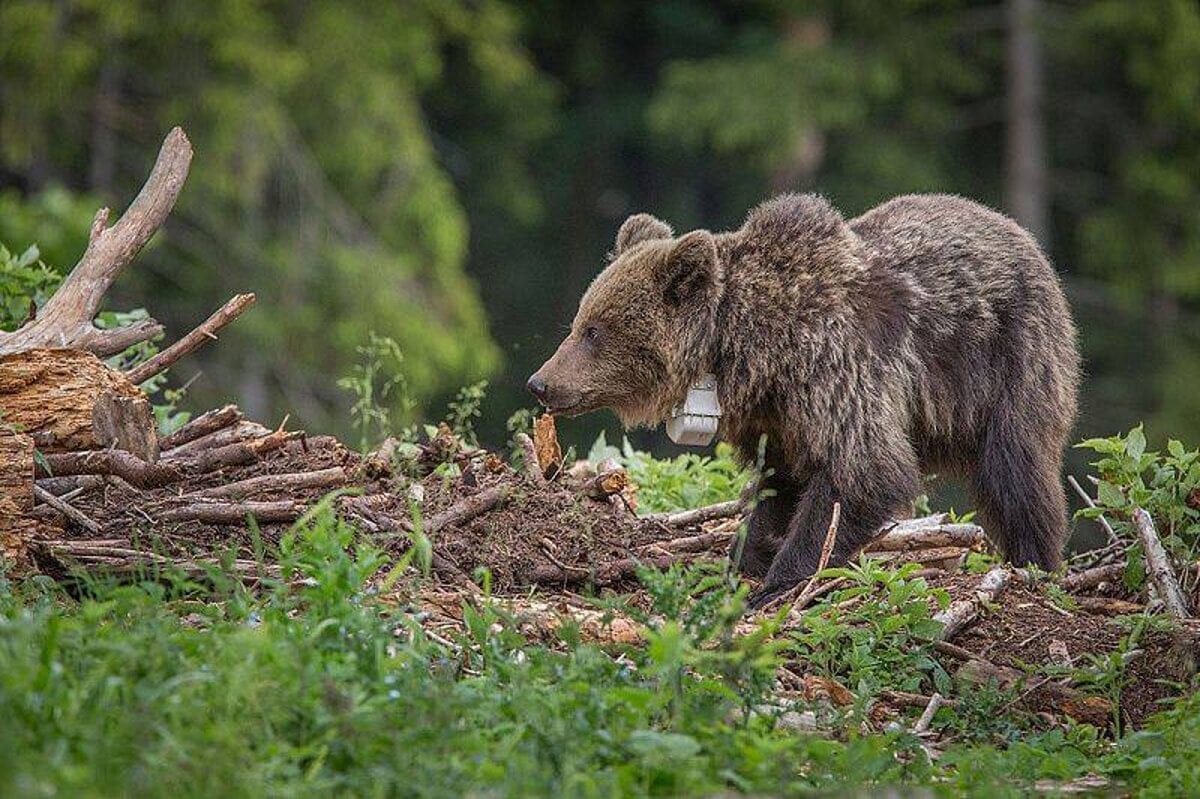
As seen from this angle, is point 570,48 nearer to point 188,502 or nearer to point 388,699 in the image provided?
point 188,502

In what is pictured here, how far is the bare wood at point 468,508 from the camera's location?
5.98 m

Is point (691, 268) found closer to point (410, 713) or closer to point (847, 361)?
point (847, 361)

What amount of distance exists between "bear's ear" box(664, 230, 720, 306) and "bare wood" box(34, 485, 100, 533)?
2.19 m

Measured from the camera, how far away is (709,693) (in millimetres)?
4547

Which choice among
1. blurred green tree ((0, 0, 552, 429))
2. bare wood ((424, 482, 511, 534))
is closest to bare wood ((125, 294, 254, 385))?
bare wood ((424, 482, 511, 534))

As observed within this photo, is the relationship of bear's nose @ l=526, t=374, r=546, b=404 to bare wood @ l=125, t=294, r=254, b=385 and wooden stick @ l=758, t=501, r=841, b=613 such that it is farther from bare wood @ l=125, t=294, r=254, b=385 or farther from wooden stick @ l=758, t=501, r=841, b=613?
wooden stick @ l=758, t=501, r=841, b=613

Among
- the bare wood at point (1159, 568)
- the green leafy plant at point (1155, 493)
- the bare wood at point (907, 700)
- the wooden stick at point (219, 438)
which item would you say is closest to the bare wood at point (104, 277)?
the wooden stick at point (219, 438)

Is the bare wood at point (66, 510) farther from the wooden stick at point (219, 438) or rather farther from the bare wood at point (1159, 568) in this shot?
the bare wood at point (1159, 568)

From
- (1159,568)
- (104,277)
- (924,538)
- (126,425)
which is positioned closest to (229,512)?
(126,425)

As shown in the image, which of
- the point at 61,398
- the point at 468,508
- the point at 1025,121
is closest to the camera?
Answer: the point at 61,398

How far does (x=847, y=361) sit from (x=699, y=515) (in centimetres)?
86

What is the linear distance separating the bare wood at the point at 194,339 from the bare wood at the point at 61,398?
1.26 ft

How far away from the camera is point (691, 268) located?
A: 6.50m

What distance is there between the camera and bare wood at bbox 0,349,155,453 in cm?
563
